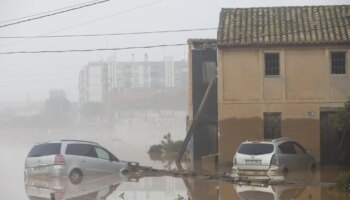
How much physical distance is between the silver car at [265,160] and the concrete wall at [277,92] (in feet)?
19.3

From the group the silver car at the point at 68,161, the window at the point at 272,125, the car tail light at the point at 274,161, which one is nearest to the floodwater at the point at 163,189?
the silver car at the point at 68,161

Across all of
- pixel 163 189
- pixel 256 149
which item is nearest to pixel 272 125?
pixel 256 149

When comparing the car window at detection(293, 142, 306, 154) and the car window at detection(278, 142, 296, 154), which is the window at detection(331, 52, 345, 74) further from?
the car window at detection(278, 142, 296, 154)

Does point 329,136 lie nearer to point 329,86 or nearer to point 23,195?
point 329,86

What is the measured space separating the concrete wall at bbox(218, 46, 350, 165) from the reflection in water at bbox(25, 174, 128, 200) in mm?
7826

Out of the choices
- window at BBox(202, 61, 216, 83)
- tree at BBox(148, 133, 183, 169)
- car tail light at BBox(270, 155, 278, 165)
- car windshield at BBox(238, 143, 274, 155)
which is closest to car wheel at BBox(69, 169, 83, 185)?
car windshield at BBox(238, 143, 274, 155)

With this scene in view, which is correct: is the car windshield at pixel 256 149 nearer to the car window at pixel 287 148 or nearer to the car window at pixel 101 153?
the car window at pixel 287 148

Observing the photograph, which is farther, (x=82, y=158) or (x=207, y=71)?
(x=207, y=71)

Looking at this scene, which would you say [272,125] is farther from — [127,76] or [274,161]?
[127,76]

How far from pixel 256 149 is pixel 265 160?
2.00 ft

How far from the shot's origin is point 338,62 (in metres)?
30.4

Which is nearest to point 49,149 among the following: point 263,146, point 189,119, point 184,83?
point 263,146

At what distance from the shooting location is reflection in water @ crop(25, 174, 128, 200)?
1817cm

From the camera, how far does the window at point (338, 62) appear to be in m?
30.3
